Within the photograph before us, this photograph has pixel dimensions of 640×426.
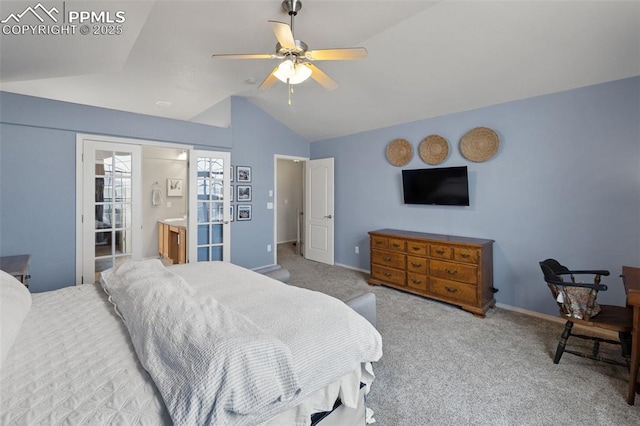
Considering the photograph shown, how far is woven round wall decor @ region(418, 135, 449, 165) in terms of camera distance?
3.92 meters

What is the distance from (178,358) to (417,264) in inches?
129

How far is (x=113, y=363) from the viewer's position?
3.65ft

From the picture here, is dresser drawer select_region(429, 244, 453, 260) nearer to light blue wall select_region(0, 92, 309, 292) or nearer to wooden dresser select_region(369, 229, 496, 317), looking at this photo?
wooden dresser select_region(369, 229, 496, 317)

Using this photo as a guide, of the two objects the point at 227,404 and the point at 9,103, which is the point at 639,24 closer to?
the point at 227,404

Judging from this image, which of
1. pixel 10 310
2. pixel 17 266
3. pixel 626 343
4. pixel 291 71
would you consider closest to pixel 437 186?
pixel 626 343

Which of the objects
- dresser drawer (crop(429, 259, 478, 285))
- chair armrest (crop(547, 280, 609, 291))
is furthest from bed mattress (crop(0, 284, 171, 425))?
dresser drawer (crop(429, 259, 478, 285))

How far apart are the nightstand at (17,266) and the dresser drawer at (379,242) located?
378 centimetres

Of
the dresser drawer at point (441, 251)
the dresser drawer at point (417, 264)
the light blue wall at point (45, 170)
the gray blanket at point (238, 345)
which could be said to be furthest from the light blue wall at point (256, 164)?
the gray blanket at point (238, 345)

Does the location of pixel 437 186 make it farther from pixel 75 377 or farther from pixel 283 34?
pixel 75 377

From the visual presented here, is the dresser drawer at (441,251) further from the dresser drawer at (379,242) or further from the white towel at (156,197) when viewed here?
the white towel at (156,197)

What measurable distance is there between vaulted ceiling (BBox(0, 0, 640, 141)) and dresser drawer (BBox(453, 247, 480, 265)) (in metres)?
1.83

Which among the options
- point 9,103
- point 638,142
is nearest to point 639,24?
point 638,142

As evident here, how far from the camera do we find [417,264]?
→ 3.75m

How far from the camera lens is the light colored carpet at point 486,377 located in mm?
1764
